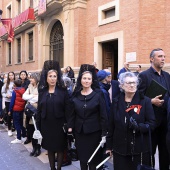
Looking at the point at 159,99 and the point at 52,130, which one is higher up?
the point at 159,99

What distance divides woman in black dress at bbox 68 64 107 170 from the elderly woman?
465 millimetres

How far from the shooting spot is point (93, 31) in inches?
488

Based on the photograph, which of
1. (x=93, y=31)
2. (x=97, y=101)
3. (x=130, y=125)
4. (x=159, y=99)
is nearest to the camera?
(x=130, y=125)

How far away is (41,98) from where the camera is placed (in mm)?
4035

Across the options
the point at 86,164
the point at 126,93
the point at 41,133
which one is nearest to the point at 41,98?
the point at 41,133

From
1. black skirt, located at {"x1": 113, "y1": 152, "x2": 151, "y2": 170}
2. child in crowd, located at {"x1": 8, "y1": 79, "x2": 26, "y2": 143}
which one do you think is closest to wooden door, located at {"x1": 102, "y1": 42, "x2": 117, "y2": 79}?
child in crowd, located at {"x1": 8, "y1": 79, "x2": 26, "y2": 143}

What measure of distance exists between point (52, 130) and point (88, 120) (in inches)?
30.1

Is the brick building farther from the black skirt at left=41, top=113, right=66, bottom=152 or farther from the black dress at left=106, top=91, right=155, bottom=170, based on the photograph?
the black dress at left=106, top=91, right=155, bottom=170

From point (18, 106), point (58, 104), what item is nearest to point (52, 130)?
point (58, 104)

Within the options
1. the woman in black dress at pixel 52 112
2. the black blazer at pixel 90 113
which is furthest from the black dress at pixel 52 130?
the black blazer at pixel 90 113

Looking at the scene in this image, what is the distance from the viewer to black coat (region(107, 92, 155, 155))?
9.33 feet

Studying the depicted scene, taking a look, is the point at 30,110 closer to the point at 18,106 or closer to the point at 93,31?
the point at 18,106

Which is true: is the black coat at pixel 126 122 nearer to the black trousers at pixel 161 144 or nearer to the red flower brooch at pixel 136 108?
the red flower brooch at pixel 136 108

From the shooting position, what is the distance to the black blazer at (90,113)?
343 centimetres
